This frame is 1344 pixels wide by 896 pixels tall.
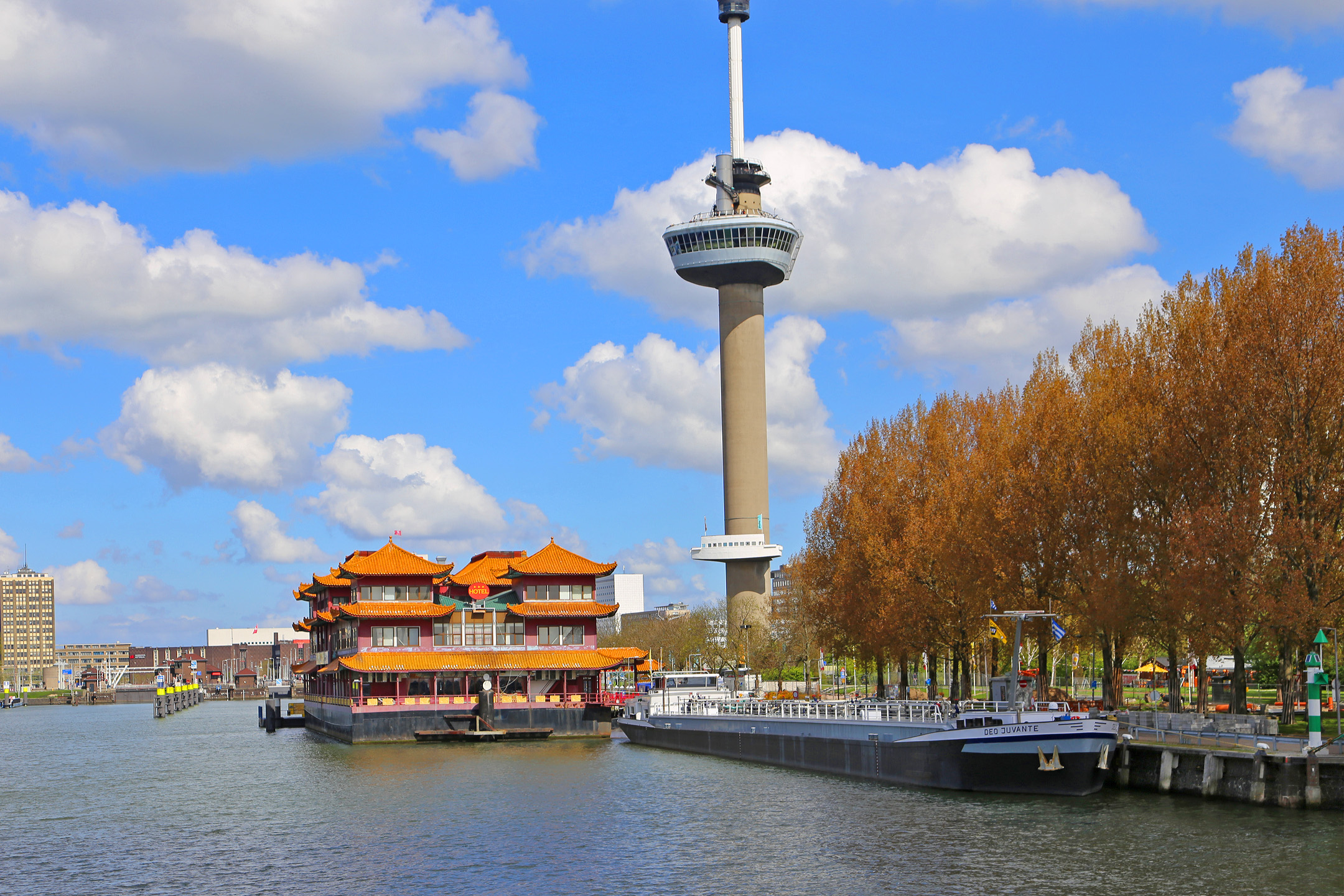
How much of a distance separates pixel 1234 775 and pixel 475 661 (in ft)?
202

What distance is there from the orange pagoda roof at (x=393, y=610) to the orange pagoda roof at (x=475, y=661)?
2.84 m

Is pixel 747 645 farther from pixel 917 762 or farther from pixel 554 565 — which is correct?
pixel 917 762

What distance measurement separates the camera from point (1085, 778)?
52.4 m

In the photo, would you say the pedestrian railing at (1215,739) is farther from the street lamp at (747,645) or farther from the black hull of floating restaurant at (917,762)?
the street lamp at (747,645)

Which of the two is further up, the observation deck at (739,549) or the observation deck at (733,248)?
the observation deck at (733,248)

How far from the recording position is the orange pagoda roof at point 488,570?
107 m

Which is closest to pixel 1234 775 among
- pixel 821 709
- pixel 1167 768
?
pixel 1167 768

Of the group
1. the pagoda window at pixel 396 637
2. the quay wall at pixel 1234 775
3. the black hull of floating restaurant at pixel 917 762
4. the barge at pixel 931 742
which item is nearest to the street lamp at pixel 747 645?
the pagoda window at pixel 396 637

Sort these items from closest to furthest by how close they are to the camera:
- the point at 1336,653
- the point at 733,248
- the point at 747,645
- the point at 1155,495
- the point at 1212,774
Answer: the point at 1212,774 < the point at 1336,653 < the point at 1155,495 < the point at 747,645 < the point at 733,248

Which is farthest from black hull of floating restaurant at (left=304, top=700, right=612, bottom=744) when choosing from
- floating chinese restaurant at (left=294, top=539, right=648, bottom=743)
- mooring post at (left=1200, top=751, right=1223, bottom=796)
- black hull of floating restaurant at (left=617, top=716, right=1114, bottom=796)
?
mooring post at (left=1200, top=751, right=1223, bottom=796)

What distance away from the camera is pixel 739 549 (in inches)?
6781

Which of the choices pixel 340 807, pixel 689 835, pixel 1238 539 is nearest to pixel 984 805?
pixel 689 835

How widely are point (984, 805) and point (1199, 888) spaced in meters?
16.2

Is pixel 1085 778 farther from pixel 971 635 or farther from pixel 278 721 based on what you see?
pixel 278 721
